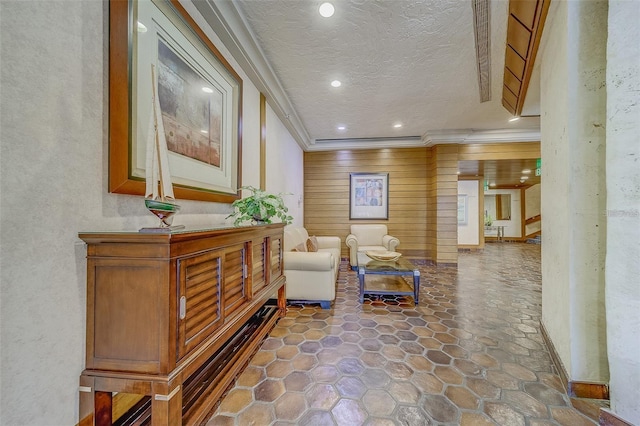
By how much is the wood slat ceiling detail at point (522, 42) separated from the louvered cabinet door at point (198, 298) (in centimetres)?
288

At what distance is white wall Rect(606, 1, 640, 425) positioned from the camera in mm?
1229

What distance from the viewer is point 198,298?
1.24 meters

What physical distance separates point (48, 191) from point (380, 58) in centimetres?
292

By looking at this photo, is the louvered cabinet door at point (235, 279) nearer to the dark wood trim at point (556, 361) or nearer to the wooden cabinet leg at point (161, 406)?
the wooden cabinet leg at point (161, 406)

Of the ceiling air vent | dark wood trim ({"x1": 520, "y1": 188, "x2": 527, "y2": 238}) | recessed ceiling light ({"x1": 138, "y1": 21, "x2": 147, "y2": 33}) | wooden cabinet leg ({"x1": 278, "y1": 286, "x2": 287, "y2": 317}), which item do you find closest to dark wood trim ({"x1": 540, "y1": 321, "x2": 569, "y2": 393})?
wooden cabinet leg ({"x1": 278, "y1": 286, "x2": 287, "y2": 317})

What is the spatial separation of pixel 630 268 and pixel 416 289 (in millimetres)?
1973

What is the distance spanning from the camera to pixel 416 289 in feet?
10.1

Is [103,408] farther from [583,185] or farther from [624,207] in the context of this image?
[583,185]

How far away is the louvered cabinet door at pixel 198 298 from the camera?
43.8 inches

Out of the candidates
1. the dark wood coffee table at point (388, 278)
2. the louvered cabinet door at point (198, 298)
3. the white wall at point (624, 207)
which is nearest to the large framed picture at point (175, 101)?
the louvered cabinet door at point (198, 298)

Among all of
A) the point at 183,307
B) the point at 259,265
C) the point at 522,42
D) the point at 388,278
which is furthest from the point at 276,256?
the point at 522,42

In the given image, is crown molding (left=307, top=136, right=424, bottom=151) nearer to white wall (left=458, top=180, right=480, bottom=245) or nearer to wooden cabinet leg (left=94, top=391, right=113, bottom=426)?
white wall (left=458, top=180, right=480, bottom=245)

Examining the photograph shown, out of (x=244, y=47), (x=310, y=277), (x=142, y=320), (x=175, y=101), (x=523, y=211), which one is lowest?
(x=310, y=277)

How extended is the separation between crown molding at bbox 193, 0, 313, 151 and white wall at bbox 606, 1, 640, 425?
241 centimetres
